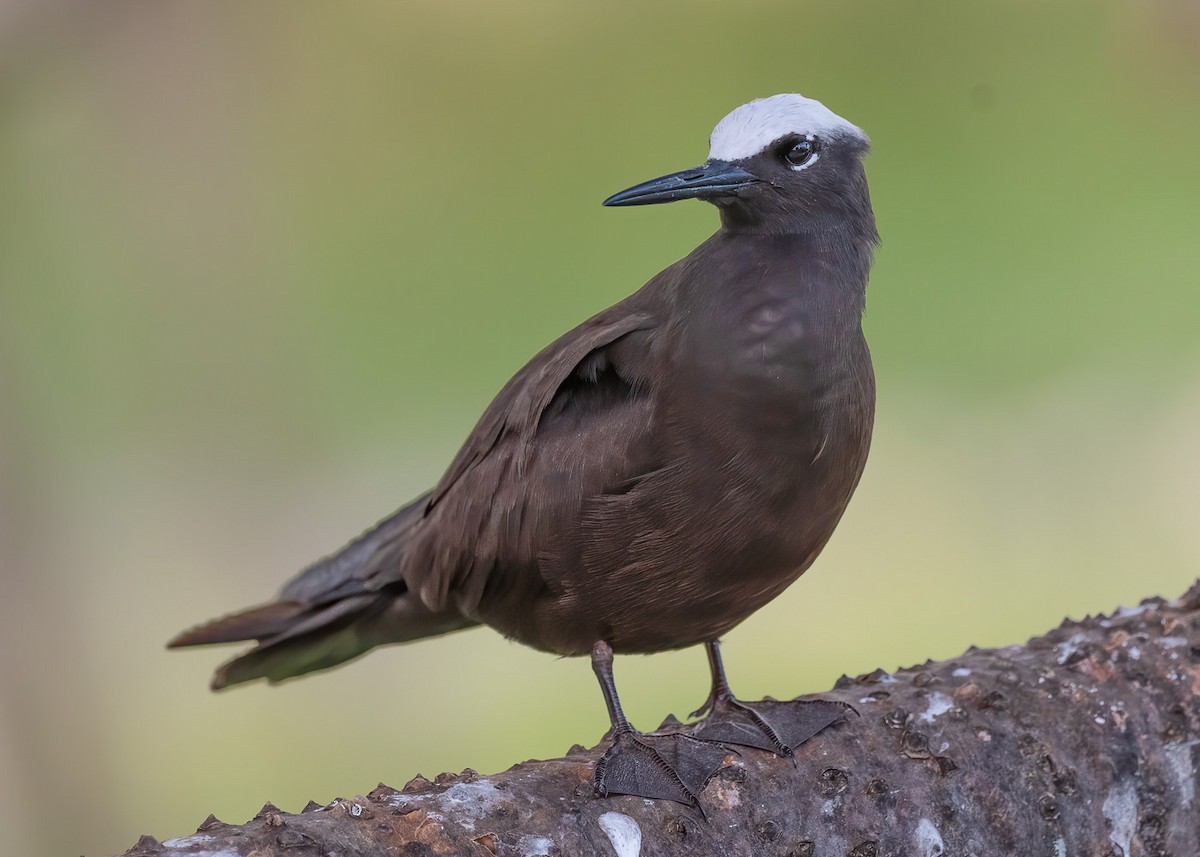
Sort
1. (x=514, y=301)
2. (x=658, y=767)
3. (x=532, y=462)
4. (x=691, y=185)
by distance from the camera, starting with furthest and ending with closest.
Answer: (x=514, y=301), (x=532, y=462), (x=691, y=185), (x=658, y=767)

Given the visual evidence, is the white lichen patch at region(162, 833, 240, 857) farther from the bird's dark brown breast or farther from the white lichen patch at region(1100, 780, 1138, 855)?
the white lichen patch at region(1100, 780, 1138, 855)

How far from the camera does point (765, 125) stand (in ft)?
10.5

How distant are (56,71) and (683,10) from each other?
3617 mm

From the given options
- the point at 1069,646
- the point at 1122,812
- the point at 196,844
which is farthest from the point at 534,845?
the point at 1069,646

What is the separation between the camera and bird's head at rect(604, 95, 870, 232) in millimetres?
A: 3182

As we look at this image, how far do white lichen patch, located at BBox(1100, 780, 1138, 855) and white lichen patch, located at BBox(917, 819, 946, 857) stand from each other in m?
0.45

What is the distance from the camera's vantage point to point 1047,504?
709cm

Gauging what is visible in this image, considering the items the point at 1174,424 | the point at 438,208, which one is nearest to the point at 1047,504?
the point at 1174,424

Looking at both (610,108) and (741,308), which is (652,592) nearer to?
(741,308)

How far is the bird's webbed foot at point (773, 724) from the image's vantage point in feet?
9.86

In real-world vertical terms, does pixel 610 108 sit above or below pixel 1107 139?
above

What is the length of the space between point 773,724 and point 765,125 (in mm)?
1413

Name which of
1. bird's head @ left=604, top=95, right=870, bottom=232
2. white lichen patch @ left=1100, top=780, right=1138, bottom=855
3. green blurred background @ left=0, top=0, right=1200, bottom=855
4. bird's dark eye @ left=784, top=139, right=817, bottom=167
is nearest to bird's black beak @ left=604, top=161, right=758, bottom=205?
bird's head @ left=604, top=95, right=870, bottom=232

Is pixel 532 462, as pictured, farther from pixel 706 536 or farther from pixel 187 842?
pixel 187 842
